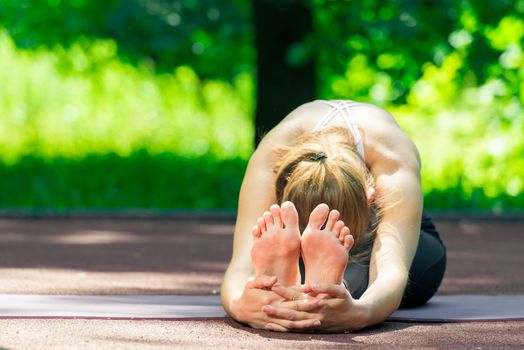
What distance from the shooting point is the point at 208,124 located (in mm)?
22828

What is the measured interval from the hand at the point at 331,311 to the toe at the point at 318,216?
0.75 ft

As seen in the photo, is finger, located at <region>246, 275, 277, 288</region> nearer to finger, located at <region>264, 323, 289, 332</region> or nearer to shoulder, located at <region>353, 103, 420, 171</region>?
finger, located at <region>264, 323, 289, 332</region>

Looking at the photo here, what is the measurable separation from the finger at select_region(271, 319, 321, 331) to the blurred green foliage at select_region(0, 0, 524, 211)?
847 cm

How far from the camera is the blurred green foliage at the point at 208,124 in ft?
43.9

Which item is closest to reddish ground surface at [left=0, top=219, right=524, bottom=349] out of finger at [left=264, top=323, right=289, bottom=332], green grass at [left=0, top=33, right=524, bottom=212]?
finger at [left=264, top=323, right=289, bottom=332]

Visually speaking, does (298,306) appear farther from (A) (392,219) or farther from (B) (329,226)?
(A) (392,219)

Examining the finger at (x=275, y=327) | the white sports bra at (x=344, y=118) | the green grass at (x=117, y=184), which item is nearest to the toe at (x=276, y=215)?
the finger at (x=275, y=327)

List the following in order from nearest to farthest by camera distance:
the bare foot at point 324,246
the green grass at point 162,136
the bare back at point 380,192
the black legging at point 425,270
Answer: the bare foot at point 324,246
the bare back at point 380,192
the black legging at point 425,270
the green grass at point 162,136

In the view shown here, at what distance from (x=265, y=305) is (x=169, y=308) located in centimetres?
97

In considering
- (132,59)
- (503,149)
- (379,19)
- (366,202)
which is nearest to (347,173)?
(366,202)

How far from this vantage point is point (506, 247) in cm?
984

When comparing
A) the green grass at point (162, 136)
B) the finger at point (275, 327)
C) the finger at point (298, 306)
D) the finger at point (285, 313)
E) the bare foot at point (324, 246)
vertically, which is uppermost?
the bare foot at point (324, 246)

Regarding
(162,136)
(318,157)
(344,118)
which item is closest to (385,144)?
(344,118)

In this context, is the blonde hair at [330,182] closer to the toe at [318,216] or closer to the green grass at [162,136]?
the toe at [318,216]
